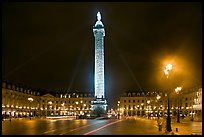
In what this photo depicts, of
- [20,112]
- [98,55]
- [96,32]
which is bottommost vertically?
[20,112]

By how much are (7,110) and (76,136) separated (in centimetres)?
11337

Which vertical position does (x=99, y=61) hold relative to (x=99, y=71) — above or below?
above

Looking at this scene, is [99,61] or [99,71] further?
[99,61]

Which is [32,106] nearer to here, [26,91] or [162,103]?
[26,91]

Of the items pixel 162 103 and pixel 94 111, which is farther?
pixel 162 103

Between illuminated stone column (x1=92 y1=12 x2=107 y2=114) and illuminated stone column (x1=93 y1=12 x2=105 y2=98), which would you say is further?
illuminated stone column (x1=93 y1=12 x2=105 y2=98)

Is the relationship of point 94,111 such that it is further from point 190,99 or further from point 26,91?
point 26,91

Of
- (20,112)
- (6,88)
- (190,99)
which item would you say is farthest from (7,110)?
(190,99)

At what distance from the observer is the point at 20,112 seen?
155500mm

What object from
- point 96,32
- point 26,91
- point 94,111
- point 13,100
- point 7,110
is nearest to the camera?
point 94,111

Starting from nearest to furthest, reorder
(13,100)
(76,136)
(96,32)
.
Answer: (76,136) < (96,32) < (13,100)

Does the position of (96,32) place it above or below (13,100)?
above

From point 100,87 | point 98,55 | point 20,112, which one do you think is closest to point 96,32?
point 98,55

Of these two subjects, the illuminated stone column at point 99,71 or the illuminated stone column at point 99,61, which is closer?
the illuminated stone column at point 99,71
